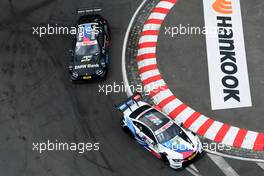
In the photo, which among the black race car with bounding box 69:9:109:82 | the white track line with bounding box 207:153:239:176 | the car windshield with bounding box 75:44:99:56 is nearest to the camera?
the white track line with bounding box 207:153:239:176

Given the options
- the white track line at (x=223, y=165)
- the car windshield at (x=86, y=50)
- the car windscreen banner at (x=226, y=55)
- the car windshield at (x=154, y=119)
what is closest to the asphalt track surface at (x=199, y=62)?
the car windscreen banner at (x=226, y=55)

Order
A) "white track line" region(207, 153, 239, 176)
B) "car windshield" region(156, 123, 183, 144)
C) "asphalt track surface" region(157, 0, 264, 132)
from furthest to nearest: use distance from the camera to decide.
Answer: "asphalt track surface" region(157, 0, 264, 132) → "car windshield" region(156, 123, 183, 144) → "white track line" region(207, 153, 239, 176)

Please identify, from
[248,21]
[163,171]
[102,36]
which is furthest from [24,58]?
[248,21]

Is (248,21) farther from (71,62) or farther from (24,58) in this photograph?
(24,58)

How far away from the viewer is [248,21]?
28406 millimetres

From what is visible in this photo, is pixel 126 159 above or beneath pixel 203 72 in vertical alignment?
beneath

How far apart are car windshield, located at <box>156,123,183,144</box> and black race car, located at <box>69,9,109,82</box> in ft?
19.1

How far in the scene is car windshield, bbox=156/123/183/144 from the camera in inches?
889

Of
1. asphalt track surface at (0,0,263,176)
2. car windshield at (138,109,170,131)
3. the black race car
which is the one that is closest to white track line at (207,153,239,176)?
asphalt track surface at (0,0,263,176)

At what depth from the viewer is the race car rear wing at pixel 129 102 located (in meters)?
23.7

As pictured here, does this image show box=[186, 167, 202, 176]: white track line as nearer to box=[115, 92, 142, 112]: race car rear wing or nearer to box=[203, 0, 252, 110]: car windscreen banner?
box=[203, 0, 252, 110]: car windscreen banner

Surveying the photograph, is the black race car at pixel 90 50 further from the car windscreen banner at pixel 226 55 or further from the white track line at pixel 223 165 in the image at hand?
the white track line at pixel 223 165

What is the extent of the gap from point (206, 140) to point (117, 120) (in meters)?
5.25

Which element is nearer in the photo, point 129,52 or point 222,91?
point 222,91
